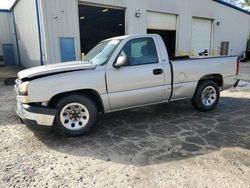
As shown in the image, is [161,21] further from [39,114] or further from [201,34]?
[39,114]

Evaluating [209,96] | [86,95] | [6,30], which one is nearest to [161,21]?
[209,96]

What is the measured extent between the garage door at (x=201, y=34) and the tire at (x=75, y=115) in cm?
1559

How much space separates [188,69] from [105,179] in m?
3.26

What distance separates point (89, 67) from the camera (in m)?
3.96

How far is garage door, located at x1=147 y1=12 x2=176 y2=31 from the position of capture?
47.0 feet

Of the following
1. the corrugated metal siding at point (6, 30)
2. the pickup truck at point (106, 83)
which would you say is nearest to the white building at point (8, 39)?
the corrugated metal siding at point (6, 30)

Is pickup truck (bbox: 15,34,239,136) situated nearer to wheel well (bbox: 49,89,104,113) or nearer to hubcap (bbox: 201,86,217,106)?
wheel well (bbox: 49,89,104,113)

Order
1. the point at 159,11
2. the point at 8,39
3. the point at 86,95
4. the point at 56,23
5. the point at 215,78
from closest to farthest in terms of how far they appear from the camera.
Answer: the point at 86,95 < the point at 215,78 < the point at 56,23 < the point at 159,11 < the point at 8,39

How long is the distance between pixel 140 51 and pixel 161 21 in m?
11.5

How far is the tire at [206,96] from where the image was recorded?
529 cm

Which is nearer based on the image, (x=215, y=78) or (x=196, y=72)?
(x=196, y=72)

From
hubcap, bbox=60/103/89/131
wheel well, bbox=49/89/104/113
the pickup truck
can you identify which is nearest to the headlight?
the pickup truck

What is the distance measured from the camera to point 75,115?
403 centimetres

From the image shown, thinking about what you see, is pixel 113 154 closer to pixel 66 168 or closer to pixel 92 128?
pixel 66 168
